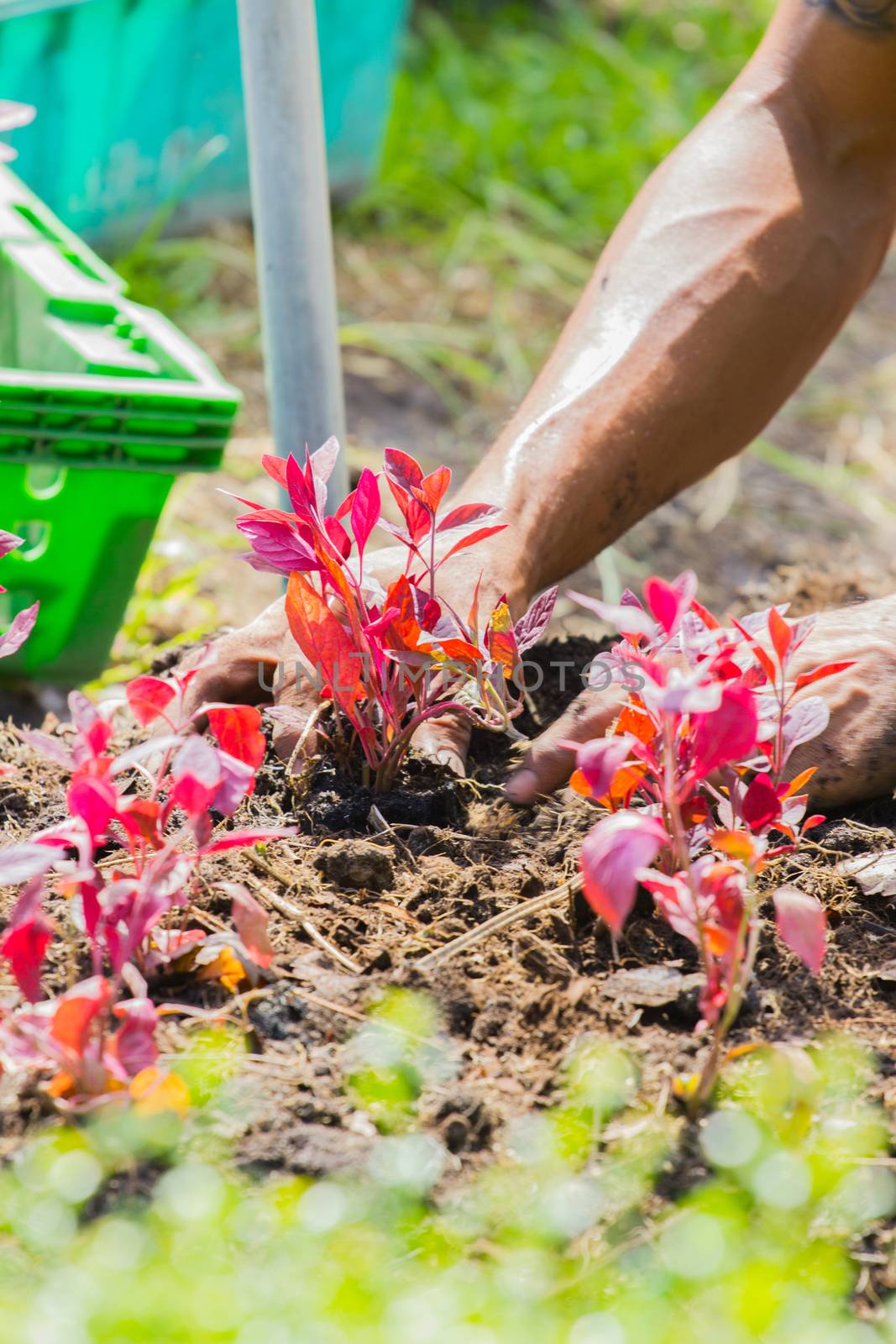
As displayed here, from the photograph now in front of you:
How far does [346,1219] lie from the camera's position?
97 cm

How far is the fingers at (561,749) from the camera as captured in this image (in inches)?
55.2

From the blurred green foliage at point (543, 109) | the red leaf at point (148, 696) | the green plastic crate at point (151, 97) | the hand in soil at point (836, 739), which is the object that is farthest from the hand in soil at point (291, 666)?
the blurred green foliage at point (543, 109)

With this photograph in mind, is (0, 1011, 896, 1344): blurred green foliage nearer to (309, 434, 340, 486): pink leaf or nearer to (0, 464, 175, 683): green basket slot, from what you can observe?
(309, 434, 340, 486): pink leaf

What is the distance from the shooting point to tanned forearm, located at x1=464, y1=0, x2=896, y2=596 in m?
1.82

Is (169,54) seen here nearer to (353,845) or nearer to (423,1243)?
(353,845)

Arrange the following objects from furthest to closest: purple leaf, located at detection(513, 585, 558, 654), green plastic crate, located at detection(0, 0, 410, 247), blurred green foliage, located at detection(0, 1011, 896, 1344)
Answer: green plastic crate, located at detection(0, 0, 410, 247)
purple leaf, located at detection(513, 585, 558, 654)
blurred green foliage, located at detection(0, 1011, 896, 1344)

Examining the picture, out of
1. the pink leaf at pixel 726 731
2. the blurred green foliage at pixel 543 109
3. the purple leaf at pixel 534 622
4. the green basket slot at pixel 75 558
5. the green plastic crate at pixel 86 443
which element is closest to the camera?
the pink leaf at pixel 726 731

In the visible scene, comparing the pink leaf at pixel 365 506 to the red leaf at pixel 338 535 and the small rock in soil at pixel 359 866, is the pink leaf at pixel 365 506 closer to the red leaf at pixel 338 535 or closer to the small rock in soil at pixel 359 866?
the red leaf at pixel 338 535

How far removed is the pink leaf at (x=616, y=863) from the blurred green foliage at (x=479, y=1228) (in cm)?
23

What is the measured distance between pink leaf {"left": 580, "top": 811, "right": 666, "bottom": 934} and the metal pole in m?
1.14

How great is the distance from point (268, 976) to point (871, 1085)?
531 mm

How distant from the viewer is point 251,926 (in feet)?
3.54

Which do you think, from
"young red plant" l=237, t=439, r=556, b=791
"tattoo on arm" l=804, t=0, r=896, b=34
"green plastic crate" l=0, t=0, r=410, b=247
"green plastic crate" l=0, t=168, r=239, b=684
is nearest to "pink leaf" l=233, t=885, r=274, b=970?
"young red plant" l=237, t=439, r=556, b=791

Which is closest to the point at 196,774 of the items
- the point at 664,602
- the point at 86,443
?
the point at 664,602
